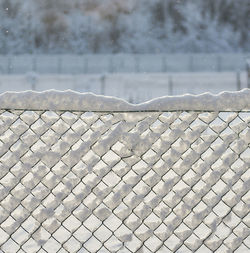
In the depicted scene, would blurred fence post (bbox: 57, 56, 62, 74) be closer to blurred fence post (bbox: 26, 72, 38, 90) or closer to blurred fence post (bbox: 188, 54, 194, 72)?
blurred fence post (bbox: 26, 72, 38, 90)

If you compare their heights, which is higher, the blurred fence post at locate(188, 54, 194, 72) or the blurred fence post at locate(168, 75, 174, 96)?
the blurred fence post at locate(188, 54, 194, 72)

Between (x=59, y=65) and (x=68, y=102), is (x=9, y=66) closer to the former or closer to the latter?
(x=59, y=65)

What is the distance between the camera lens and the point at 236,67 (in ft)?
66.6

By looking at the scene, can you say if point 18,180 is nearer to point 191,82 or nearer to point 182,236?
point 182,236

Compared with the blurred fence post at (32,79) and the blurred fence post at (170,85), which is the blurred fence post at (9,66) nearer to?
the blurred fence post at (32,79)

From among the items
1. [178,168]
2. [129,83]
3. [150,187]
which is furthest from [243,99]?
[129,83]

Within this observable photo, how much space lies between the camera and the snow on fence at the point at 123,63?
66.7ft

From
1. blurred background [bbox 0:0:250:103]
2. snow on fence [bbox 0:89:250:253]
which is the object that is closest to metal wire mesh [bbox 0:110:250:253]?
snow on fence [bbox 0:89:250:253]

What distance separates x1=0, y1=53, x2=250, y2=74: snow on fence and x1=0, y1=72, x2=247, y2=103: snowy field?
1.06ft

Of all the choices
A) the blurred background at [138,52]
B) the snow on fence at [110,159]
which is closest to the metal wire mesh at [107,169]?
the snow on fence at [110,159]

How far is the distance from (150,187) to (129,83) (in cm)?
1874

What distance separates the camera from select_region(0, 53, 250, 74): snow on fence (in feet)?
66.7

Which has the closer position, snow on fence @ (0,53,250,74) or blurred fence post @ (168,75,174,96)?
blurred fence post @ (168,75,174,96)

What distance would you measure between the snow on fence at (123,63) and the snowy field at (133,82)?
1.06 ft
